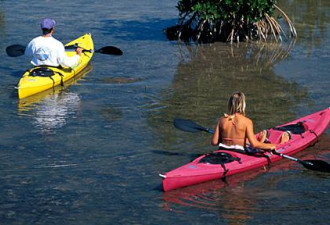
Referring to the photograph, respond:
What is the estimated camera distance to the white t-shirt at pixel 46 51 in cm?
1213

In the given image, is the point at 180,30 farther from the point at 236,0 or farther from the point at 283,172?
the point at 283,172

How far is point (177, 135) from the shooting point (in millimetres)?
9953

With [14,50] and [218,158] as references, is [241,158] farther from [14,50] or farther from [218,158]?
[14,50]

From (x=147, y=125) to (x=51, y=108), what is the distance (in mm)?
1612

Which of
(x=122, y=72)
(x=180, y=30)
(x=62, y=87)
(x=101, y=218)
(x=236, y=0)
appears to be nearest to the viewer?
(x=101, y=218)

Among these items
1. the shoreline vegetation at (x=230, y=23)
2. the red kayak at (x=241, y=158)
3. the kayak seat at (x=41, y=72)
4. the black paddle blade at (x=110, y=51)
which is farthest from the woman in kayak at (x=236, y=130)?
the shoreline vegetation at (x=230, y=23)

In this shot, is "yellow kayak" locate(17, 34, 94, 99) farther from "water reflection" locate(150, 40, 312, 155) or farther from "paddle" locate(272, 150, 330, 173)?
"paddle" locate(272, 150, 330, 173)

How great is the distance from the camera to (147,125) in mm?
10367

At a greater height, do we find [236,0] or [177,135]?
[236,0]

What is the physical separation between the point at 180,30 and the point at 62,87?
415cm

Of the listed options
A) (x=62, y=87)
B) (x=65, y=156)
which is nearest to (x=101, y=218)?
(x=65, y=156)

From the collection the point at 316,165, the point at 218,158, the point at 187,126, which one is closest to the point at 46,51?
the point at 187,126

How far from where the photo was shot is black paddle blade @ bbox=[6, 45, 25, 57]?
13088mm

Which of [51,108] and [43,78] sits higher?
[43,78]
